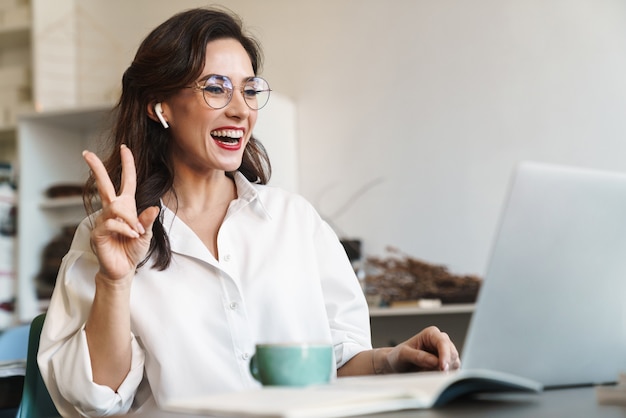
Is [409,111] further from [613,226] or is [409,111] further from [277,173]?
[613,226]

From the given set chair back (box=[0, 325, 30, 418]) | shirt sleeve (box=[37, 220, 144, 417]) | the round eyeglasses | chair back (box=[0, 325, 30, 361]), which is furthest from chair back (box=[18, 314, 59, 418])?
chair back (box=[0, 325, 30, 361])

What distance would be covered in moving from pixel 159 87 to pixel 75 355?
659mm

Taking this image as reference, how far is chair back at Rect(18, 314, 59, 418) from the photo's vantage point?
1.63 m

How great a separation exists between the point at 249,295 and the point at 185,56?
1.78 feet

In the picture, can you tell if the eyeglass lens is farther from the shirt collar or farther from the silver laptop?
the silver laptop

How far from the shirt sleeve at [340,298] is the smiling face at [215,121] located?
28cm

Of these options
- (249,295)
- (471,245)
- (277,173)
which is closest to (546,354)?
(249,295)

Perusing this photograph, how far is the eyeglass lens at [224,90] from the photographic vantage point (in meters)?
1.83

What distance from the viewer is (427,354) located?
53.3 inches

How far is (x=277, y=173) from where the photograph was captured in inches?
154

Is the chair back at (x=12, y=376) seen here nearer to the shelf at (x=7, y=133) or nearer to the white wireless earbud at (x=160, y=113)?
the white wireless earbud at (x=160, y=113)

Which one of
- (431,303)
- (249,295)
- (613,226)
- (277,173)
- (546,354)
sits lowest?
(431,303)

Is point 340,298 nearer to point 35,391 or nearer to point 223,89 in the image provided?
point 223,89

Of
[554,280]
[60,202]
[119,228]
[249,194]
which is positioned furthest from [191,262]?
[60,202]
